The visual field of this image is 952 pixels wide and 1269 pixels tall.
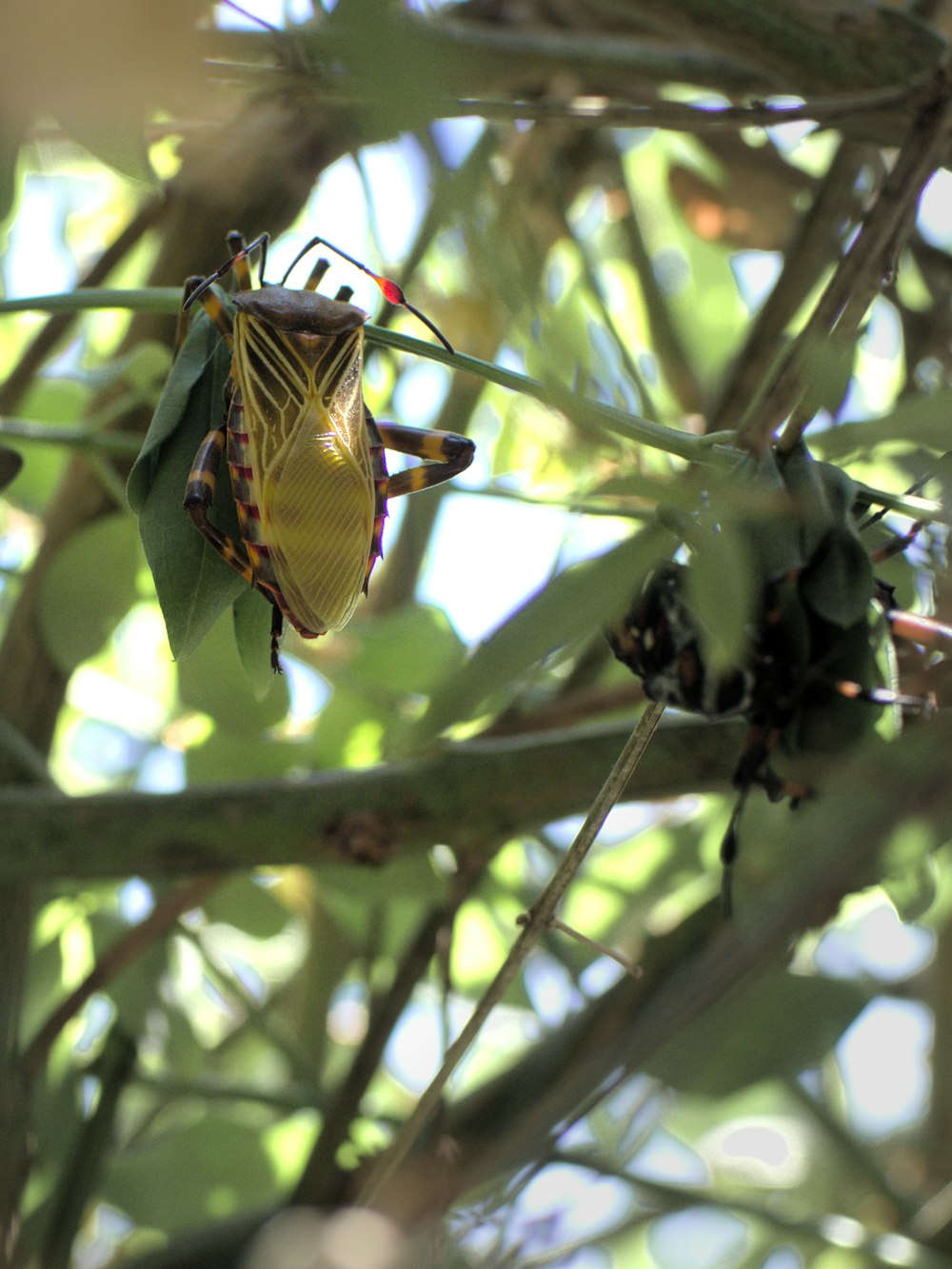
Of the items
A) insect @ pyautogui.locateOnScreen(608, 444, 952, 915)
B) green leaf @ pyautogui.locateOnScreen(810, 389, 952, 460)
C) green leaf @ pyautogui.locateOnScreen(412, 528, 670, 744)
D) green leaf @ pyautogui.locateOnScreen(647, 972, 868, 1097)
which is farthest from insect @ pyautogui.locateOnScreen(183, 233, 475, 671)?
green leaf @ pyautogui.locateOnScreen(647, 972, 868, 1097)

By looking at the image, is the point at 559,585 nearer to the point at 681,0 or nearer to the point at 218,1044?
the point at 681,0

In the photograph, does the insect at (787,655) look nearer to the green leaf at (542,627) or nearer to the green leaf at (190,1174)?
the green leaf at (542,627)

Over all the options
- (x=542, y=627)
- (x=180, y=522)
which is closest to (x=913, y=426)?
(x=542, y=627)

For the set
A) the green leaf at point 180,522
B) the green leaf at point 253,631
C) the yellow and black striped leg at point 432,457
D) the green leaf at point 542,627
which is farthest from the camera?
the yellow and black striped leg at point 432,457

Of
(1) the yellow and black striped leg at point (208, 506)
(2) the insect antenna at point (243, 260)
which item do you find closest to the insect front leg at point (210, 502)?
(1) the yellow and black striped leg at point (208, 506)

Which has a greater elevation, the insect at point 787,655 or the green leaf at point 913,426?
the insect at point 787,655

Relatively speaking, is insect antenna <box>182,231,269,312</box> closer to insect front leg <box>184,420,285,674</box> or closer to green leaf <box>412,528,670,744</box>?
insect front leg <box>184,420,285,674</box>

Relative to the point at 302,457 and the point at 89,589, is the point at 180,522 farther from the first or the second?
the point at 89,589
